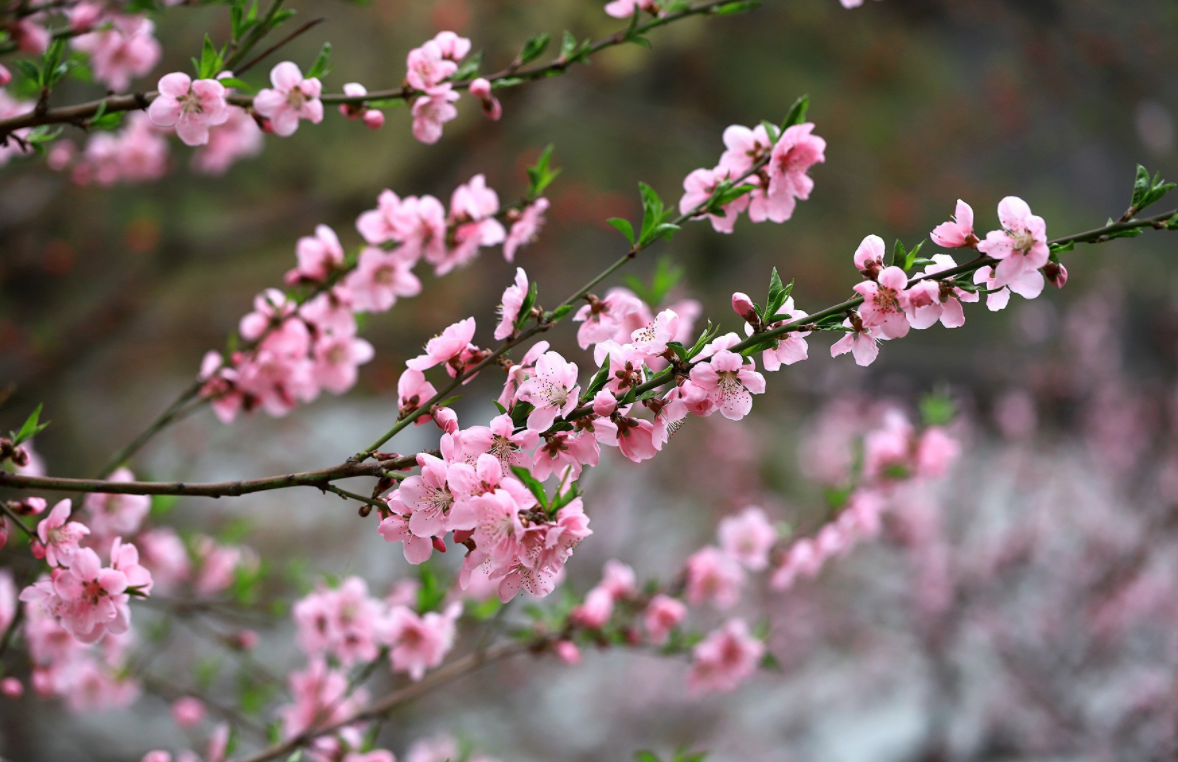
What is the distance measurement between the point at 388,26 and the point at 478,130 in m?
1.09

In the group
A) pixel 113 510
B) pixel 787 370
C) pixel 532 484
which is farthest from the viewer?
pixel 787 370

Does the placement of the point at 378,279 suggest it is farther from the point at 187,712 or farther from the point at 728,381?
the point at 187,712

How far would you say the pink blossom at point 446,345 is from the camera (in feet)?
2.56

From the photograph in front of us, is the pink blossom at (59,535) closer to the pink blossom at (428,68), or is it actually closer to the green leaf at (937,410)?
the pink blossom at (428,68)

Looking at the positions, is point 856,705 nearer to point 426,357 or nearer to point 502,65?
point 502,65

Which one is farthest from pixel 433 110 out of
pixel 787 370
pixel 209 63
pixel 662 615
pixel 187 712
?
pixel 787 370

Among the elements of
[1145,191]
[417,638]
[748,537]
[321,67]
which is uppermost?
[321,67]

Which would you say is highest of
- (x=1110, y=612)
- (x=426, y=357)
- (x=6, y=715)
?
(x=1110, y=612)

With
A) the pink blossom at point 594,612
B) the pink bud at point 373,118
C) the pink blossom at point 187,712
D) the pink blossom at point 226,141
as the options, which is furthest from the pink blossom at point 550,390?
the pink blossom at point 187,712

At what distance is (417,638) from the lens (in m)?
1.29

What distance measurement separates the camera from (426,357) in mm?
787

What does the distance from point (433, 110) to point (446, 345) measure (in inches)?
15.5

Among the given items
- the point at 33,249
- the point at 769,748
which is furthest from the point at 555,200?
the point at 769,748

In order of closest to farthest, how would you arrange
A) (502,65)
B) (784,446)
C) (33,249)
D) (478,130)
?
(33,249)
(478,130)
(502,65)
(784,446)
